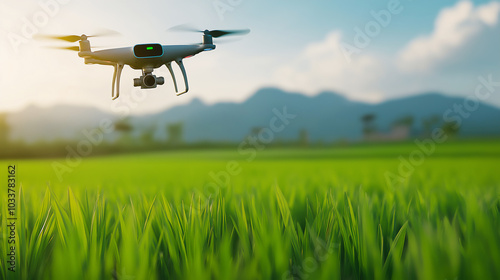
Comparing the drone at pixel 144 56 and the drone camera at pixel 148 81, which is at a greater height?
the drone at pixel 144 56

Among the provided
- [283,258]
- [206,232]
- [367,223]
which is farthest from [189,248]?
[367,223]

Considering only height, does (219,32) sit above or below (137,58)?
above

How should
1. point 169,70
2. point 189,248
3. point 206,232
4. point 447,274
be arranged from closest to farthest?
point 447,274
point 189,248
point 206,232
point 169,70

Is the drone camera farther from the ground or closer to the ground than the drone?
closer to the ground

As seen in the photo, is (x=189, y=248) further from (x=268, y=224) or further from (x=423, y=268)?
(x=423, y=268)

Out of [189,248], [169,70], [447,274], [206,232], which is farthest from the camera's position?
[169,70]
